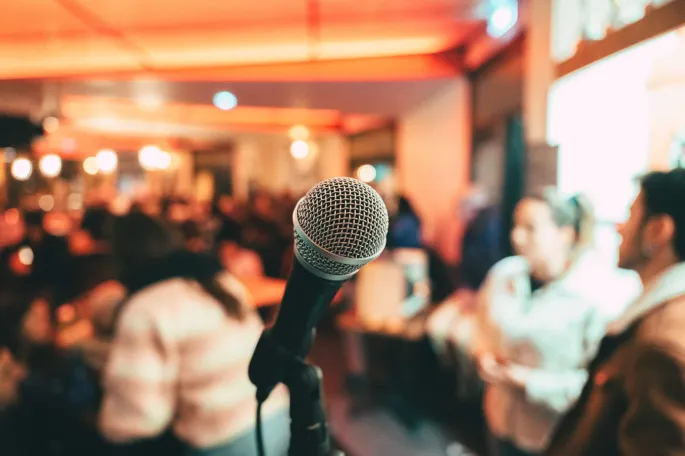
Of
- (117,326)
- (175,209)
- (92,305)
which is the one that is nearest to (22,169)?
(175,209)

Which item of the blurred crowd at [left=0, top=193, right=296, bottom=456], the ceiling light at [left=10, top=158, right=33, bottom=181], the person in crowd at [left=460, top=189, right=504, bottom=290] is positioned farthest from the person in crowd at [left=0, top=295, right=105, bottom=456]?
the ceiling light at [left=10, top=158, right=33, bottom=181]

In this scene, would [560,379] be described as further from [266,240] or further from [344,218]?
[266,240]

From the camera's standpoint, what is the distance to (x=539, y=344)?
1603mm

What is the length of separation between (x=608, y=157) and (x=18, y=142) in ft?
8.63

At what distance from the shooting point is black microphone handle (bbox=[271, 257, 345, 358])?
0.60 m

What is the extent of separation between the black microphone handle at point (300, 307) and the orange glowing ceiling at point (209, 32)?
273cm

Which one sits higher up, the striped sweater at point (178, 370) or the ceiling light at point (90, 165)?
the ceiling light at point (90, 165)

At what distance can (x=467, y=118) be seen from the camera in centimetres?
430

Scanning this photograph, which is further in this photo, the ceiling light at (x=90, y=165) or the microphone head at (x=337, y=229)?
the ceiling light at (x=90, y=165)

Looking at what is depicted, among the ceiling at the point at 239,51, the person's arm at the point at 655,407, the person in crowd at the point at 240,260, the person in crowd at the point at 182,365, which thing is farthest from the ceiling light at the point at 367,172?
the person's arm at the point at 655,407

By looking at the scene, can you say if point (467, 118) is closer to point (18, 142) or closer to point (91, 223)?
point (18, 142)

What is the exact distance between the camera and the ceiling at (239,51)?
10.1 ft

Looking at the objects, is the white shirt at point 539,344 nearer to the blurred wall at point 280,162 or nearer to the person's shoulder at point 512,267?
the person's shoulder at point 512,267

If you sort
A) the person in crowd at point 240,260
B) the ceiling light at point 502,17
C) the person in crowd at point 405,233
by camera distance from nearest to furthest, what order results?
the ceiling light at point 502,17
the person in crowd at point 405,233
the person in crowd at point 240,260
